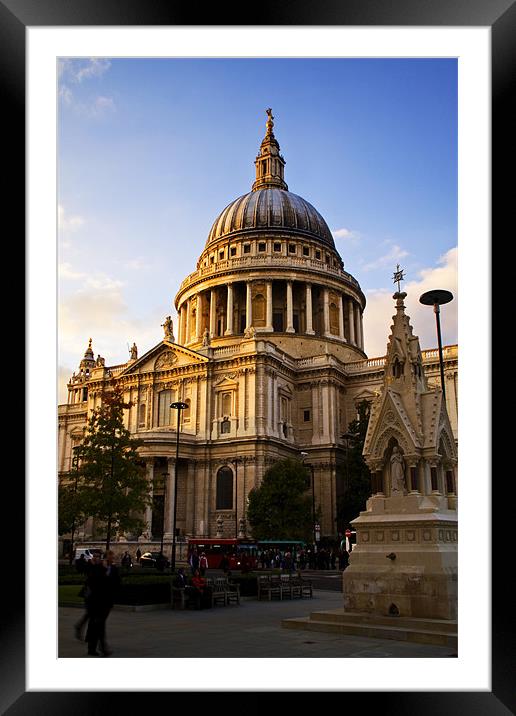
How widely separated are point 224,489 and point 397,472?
4398 centimetres

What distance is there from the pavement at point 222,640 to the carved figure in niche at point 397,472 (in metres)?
3.76

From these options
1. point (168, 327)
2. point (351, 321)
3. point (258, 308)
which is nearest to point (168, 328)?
point (168, 327)

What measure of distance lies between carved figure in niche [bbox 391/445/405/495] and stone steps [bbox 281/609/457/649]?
299 centimetres

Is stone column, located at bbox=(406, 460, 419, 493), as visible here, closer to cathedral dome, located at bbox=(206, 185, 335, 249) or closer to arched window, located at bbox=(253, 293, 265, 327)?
arched window, located at bbox=(253, 293, 265, 327)

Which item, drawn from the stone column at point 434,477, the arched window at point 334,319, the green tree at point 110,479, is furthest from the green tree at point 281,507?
the stone column at point 434,477

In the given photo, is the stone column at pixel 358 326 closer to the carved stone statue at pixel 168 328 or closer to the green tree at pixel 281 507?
the carved stone statue at pixel 168 328

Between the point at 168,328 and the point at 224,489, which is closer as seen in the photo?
the point at 224,489

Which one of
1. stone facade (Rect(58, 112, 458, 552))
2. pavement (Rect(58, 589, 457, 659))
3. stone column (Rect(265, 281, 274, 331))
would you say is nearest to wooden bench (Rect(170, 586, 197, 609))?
pavement (Rect(58, 589, 457, 659))

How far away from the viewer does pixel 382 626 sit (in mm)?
14133

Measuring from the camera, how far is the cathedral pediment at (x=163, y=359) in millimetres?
65750

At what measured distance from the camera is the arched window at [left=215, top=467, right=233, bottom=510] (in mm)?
58406

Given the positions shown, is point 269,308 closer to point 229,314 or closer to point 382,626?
point 229,314

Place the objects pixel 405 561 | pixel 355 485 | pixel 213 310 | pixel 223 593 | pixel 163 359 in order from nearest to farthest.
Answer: pixel 405 561 → pixel 223 593 → pixel 355 485 → pixel 163 359 → pixel 213 310
